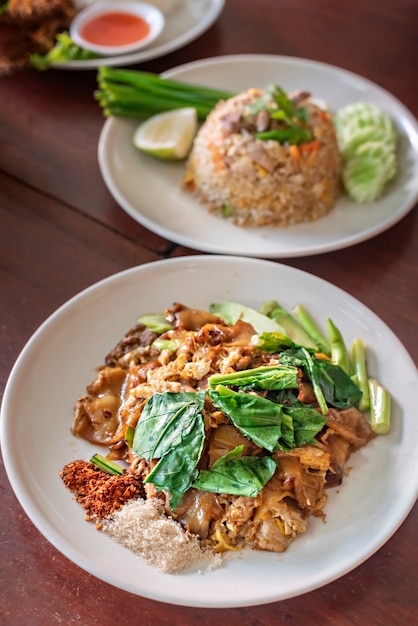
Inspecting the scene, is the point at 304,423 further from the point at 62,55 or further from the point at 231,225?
the point at 62,55

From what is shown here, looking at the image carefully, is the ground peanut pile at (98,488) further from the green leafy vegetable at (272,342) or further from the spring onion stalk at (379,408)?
the spring onion stalk at (379,408)

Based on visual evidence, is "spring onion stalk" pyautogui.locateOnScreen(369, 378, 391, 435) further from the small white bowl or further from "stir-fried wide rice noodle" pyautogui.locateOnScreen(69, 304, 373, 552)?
the small white bowl

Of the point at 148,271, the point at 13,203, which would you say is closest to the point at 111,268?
the point at 148,271

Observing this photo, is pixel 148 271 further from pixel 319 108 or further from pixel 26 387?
pixel 319 108

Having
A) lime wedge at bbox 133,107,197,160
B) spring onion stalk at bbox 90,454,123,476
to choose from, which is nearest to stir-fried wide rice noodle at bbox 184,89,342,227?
lime wedge at bbox 133,107,197,160

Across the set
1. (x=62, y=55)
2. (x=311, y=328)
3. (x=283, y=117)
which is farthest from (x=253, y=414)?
(x=62, y=55)

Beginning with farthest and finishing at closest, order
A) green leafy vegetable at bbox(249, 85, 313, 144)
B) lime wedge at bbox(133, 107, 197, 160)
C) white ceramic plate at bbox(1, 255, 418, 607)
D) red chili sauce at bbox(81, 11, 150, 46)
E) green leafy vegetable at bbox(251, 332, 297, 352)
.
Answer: red chili sauce at bbox(81, 11, 150, 46) < lime wedge at bbox(133, 107, 197, 160) < green leafy vegetable at bbox(249, 85, 313, 144) < green leafy vegetable at bbox(251, 332, 297, 352) < white ceramic plate at bbox(1, 255, 418, 607)
